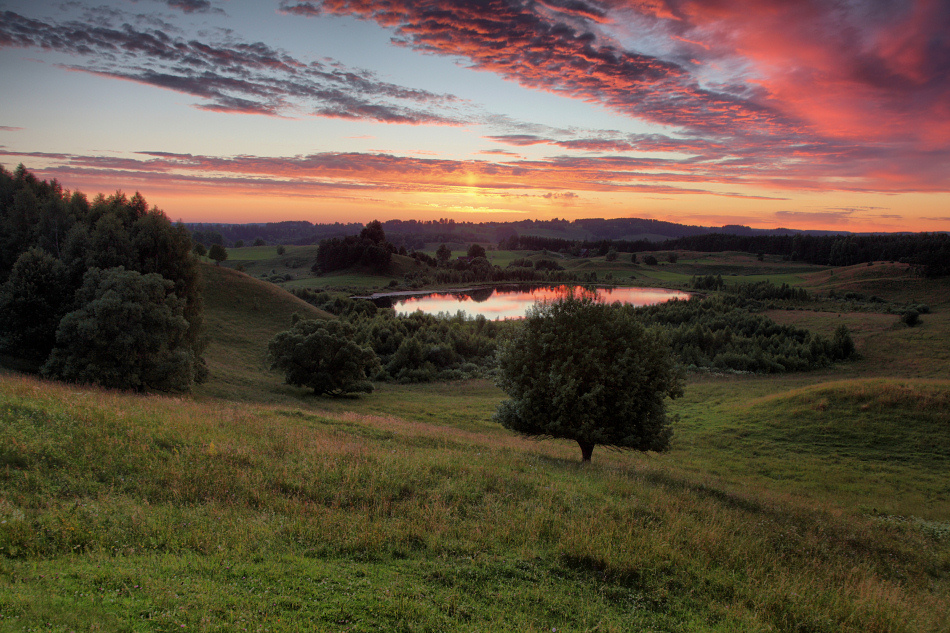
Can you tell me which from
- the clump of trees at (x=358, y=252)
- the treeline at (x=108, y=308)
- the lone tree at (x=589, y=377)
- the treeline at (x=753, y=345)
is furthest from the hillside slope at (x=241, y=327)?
the clump of trees at (x=358, y=252)

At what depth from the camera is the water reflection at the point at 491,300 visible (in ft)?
328

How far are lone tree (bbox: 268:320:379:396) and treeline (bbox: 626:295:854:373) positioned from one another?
2600 cm

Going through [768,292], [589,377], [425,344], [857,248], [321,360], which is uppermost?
[857,248]

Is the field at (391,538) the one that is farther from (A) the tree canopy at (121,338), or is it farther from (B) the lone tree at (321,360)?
(B) the lone tree at (321,360)

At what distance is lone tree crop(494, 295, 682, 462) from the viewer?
699 inches

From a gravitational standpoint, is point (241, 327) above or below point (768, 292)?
below

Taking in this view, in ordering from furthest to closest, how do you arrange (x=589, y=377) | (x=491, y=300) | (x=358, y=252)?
(x=358, y=252) < (x=491, y=300) < (x=589, y=377)

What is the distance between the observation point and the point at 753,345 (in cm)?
5588

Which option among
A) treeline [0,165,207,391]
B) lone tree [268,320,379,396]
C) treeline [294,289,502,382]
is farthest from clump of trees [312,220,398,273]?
treeline [0,165,207,391]

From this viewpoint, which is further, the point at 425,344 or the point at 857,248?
the point at 857,248

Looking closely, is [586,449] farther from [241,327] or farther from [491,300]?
[491,300]

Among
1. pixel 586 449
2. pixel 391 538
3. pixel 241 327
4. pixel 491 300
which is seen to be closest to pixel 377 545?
pixel 391 538

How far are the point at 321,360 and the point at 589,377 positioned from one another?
24765 millimetres

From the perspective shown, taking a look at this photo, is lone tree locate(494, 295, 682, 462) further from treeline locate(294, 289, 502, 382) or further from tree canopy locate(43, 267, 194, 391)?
treeline locate(294, 289, 502, 382)
